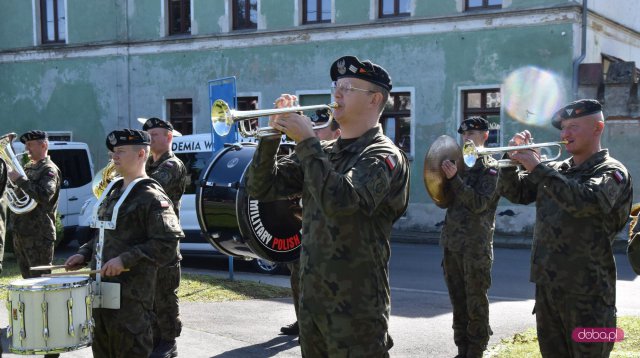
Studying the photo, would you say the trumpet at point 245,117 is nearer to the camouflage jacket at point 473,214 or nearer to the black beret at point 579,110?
the black beret at point 579,110

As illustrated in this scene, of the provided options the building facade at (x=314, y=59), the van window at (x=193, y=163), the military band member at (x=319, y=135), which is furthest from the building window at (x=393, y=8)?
the military band member at (x=319, y=135)

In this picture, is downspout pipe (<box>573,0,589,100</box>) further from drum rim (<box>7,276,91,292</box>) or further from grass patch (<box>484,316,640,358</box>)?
drum rim (<box>7,276,91,292</box>)

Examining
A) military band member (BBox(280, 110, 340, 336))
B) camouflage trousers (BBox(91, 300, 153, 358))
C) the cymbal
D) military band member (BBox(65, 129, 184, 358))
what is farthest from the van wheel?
camouflage trousers (BBox(91, 300, 153, 358))

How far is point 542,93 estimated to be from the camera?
58.1 ft

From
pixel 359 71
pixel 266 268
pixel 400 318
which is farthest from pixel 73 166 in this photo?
pixel 359 71

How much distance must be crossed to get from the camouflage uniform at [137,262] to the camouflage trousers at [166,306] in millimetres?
1710

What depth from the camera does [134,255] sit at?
4656 millimetres

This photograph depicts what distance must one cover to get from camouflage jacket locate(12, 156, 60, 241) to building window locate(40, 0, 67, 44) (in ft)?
57.4

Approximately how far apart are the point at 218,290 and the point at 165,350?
10.6 feet

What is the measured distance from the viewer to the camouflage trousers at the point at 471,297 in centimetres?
620

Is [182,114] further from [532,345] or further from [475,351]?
[475,351]

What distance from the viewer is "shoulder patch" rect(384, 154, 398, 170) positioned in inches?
145

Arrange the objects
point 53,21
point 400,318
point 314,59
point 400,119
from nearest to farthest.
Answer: point 400,318
point 400,119
point 314,59
point 53,21

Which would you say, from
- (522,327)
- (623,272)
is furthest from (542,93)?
(522,327)
